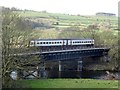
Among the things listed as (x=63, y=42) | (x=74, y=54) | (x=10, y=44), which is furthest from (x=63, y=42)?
(x=10, y=44)

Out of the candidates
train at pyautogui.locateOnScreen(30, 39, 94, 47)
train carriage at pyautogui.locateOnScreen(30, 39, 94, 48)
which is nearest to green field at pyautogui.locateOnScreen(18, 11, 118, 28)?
train at pyautogui.locateOnScreen(30, 39, 94, 47)

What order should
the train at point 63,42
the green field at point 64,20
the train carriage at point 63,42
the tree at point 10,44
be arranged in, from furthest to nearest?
the green field at point 64,20
the train carriage at point 63,42
the train at point 63,42
the tree at point 10,44

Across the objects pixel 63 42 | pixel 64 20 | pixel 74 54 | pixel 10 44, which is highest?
pixel 64 20

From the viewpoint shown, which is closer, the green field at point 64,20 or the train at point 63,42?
the train at point 63,42

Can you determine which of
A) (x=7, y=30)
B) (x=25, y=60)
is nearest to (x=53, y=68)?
(x=25, y=60)

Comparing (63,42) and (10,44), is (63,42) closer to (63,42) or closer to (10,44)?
(63,42)

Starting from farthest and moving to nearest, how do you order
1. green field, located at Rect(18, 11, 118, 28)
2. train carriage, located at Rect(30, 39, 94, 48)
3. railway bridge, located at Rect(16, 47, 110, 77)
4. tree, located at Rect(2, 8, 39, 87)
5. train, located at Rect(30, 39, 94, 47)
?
green field, located at Rect(18, 11, 118, 28), train carriage, located at Rect(30, 39, 94, 48), train, located at Rect(30, 39, 94, 47), railway bridge, located at Rect(16, 47, 110, 77), tree, located at Rect(2, 8, 39, 87)

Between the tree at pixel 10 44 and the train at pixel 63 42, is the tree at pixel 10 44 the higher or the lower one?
the higher one

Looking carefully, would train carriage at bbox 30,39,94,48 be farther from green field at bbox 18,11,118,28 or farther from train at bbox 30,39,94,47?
green field at bbox 18,11,118,28

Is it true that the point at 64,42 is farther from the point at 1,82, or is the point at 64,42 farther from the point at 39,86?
the point at 1,82

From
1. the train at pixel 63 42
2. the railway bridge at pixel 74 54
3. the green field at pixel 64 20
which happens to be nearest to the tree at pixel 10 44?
the railway bridge at pixel 74 54

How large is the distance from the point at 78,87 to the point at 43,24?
292 ft

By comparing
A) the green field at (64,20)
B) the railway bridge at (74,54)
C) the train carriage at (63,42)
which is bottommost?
the railway bridge at (74,54)

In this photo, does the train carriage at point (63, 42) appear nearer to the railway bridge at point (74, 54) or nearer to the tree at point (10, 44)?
the railway bridge at point (74, 54)
